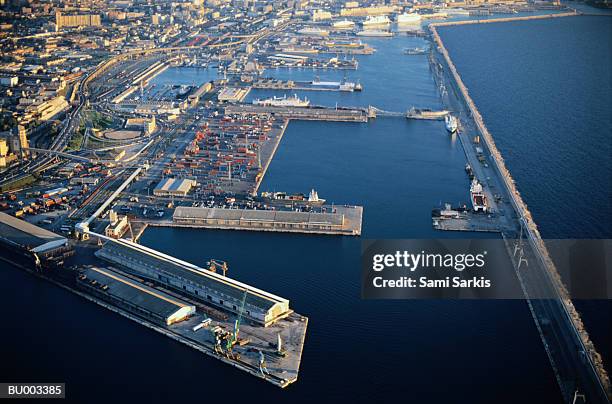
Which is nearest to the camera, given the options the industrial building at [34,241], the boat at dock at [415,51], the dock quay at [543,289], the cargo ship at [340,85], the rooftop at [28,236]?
the dock quay at [543,289]

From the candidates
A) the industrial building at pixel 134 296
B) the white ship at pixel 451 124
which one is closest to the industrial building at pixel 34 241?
the industrial building at pixel 134 296

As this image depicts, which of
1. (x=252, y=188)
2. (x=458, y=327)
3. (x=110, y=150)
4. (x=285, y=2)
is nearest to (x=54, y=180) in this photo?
(x=110, y=150)

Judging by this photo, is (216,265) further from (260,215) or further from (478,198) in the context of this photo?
(478,198)

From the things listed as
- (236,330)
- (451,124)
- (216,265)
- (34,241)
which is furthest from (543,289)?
(451,124)

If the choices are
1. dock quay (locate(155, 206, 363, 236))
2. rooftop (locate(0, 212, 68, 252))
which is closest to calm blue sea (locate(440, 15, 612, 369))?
dock quay (locate(155, 206, 363, 236))

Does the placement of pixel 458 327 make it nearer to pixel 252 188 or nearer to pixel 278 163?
pixel 252 188

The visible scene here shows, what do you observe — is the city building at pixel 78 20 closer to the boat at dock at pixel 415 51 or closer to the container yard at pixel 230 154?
the boat at dock at pixel 415 51
